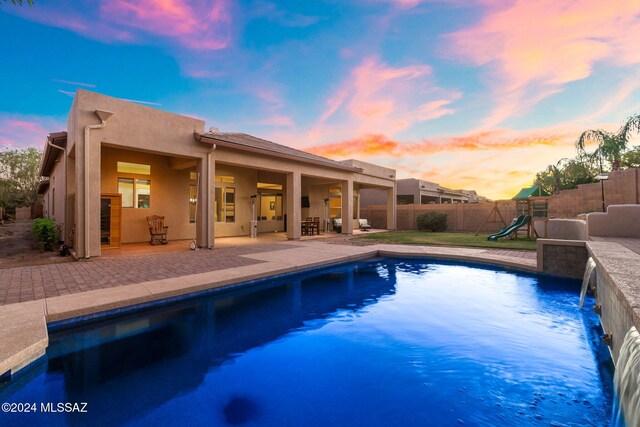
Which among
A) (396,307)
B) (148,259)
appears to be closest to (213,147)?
(148,259)

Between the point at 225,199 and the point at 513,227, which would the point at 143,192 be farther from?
the point at 513,227

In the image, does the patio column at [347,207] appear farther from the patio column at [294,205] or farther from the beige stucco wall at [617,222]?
the beige stucco wall at [617,222]

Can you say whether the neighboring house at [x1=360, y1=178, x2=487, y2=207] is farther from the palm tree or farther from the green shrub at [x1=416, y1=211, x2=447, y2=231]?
the palm tree

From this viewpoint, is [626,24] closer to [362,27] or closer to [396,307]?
[362,27]

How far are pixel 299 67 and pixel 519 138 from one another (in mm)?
12618

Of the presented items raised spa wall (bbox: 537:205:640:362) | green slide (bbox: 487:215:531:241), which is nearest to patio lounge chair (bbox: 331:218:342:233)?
green slide (bbox: 487:215:531:241)

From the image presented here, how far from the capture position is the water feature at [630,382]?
5.96 ft

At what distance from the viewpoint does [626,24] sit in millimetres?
8586

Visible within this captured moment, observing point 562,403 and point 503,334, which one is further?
point 503,334

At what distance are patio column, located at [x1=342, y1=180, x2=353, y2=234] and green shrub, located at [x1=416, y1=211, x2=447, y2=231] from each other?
253 inches

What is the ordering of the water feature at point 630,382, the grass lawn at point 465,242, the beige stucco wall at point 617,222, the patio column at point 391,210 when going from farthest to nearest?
the patio column at point 391,210, the grass lawn at point 465,242, the beige stucco wall at point 617,222, the water feature at point 630,382

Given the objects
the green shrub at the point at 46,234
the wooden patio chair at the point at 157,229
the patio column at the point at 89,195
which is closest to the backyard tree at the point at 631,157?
the wooden patio chair at the point at 157,229

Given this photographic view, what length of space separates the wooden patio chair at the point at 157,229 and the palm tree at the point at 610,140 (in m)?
23.9

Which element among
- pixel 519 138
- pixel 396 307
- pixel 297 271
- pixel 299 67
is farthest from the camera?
pixel 519 138
